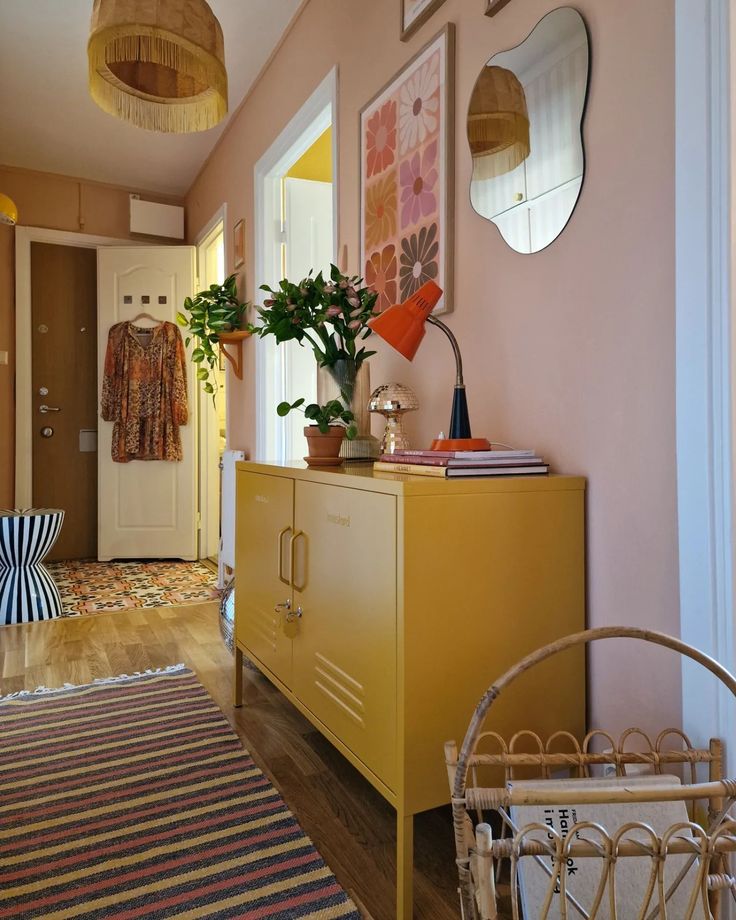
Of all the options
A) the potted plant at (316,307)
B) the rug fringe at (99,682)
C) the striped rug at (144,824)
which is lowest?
the striped rug at (144,824)

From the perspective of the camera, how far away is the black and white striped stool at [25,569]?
3.06 m

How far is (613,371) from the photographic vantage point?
127cm

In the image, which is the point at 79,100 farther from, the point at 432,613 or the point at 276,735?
the point at 432,613

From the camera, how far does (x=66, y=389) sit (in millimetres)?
4789

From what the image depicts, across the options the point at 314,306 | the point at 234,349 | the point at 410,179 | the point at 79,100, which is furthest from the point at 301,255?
the point at 79,100

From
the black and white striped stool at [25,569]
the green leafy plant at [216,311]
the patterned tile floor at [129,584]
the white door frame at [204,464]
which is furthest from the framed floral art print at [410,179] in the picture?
the white door frame at [204,464]

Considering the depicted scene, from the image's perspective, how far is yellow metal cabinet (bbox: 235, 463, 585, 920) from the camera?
1153mm

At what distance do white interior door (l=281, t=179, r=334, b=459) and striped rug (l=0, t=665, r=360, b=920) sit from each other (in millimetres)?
1467

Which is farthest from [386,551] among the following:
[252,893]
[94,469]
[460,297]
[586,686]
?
[94,469]

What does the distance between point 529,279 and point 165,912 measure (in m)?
1.48

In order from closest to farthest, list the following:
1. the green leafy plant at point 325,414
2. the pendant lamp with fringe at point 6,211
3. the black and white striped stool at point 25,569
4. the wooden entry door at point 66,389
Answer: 1. the green leafy plant at point 325,414
2. the black and white striped stool at point 25,569
3. the pendant lamp with fringe at point 6,211
4. the wooden entry door at point 66,389

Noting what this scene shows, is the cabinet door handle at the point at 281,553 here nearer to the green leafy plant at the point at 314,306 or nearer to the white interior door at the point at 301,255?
the green leafy plant at the point at 314,306

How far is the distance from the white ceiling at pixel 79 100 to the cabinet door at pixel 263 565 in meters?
2.15

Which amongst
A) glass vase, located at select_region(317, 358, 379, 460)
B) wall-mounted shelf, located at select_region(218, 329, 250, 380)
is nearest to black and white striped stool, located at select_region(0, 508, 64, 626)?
wall-mounted shelf, located at select_region(218, 329, 250, 380)
